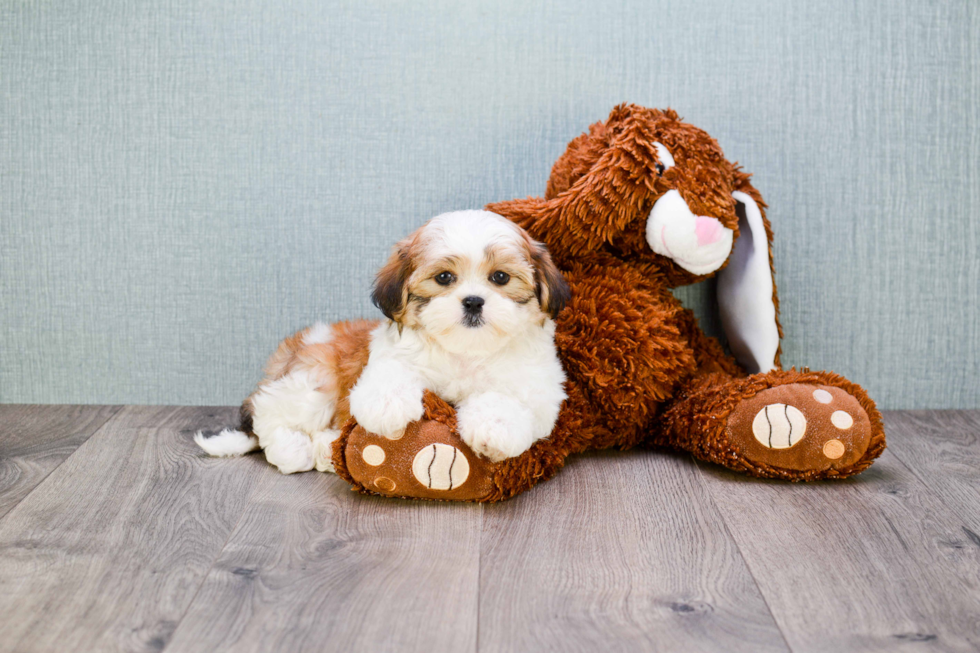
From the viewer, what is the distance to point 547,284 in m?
1.64

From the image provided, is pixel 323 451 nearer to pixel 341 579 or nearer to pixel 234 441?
pixel 234 441

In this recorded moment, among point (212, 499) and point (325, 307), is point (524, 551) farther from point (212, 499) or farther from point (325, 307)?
point (325, 307)

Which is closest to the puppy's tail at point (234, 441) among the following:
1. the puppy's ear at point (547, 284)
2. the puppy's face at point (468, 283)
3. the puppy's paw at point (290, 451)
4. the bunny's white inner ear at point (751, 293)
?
the puppy's paw at point (290, 451)

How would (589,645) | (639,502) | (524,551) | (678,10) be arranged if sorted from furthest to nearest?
(678,10) < (639,502) < (524,551) < (589,645)

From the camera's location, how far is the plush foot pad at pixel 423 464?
154 centimetres

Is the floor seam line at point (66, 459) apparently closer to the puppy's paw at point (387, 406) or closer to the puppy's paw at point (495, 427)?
the puppy's paw at point (387, 406)

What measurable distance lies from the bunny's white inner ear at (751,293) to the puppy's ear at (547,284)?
0.58 metres

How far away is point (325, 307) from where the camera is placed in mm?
2266

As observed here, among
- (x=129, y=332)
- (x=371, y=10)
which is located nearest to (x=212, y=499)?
(x=129, y=332)

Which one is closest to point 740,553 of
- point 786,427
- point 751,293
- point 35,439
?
point 786,427

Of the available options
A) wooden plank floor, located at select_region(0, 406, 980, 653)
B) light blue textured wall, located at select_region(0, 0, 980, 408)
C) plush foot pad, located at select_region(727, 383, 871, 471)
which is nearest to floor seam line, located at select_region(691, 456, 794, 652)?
wooden plank floor, located at select_region(0, 406, 980, 653)

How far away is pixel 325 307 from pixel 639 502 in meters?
1.11

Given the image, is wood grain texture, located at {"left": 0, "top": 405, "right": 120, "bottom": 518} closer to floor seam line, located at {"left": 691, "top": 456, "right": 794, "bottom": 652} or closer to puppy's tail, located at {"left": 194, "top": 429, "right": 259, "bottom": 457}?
puppy's tail, located at {"left": 194, "top": 429, "right": 259, "bottom": 457}

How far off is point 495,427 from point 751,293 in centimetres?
88
